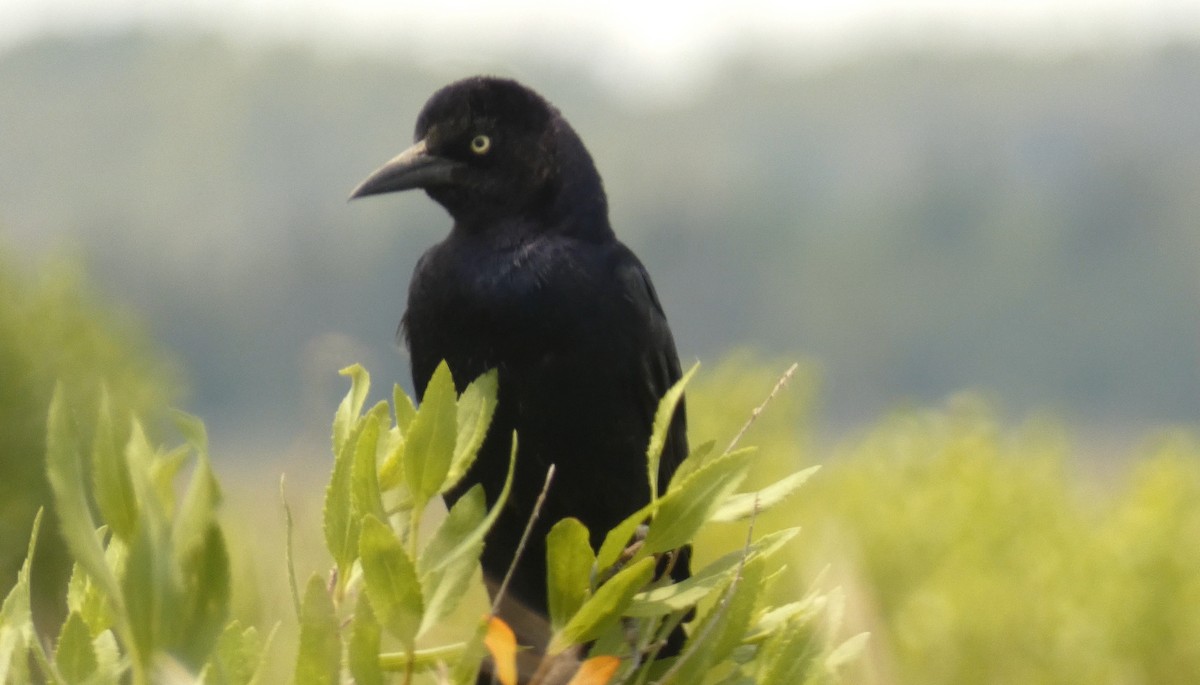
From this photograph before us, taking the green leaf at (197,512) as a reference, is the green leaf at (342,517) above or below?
below

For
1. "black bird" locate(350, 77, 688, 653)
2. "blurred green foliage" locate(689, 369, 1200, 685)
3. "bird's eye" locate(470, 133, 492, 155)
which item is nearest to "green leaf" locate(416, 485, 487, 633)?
"black bird" locate(350, 77, 688, 653)

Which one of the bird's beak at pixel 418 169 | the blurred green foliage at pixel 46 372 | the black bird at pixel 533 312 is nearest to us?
the black bird at pixel 533 312

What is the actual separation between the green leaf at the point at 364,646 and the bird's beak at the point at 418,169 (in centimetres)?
185

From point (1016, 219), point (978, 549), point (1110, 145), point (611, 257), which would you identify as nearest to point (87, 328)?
point (611, 257)

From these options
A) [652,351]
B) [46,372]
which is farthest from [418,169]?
[46,372]

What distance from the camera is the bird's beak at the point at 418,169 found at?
3111 millimetres

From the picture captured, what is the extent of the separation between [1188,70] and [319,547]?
200m

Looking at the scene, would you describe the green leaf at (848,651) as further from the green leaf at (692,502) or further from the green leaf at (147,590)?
the green leaf at (147,590)

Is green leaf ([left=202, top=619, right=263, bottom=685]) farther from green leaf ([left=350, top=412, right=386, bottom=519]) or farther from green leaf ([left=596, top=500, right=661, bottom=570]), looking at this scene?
green leaf ([left=596, top=500, right=661, bottom=570])

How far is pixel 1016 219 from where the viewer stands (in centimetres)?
14112

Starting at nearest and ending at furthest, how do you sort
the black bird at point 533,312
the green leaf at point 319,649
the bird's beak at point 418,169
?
the green leaf at point 319,649
the black bird at point 533,312
the bird's beak at point 418,169

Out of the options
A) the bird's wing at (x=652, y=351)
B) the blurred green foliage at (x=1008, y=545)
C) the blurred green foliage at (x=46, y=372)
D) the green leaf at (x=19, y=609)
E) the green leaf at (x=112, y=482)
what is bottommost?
the blurred green foliage at (x=1008, y=545)

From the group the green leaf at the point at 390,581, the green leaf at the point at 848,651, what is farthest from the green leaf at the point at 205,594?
the green leaf at the point at 848,651

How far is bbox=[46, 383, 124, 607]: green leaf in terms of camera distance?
1.13m
